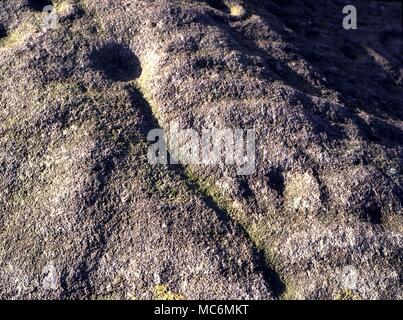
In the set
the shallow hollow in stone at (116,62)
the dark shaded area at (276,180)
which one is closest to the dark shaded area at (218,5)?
the shallow hollow in stone at (116,62)

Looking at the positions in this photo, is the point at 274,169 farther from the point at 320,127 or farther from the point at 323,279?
the point at 323,279

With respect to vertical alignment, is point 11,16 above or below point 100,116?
above

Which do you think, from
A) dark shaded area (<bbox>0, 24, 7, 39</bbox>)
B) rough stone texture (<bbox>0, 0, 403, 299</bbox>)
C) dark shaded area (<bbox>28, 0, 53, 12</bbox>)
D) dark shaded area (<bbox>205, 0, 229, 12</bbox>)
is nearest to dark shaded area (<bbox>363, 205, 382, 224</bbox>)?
rough stone texture (<bbox>0, 0, 403, 299</bbox>)

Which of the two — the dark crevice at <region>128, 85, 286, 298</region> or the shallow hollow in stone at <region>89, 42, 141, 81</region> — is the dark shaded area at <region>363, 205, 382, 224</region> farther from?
the shallow hollow in stone at <region>89, 42, 141, 81</region>

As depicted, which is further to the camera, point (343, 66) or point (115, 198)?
point (343, 66)

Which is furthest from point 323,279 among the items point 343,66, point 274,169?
point 343,66

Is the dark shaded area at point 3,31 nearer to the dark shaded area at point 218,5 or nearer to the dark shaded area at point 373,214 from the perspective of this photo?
the dark shaded area at point 218,5

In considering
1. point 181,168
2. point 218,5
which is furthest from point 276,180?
point 218,5
